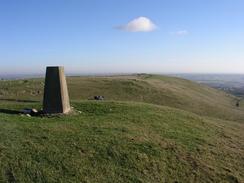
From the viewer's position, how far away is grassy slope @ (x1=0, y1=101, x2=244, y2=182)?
42.0ft

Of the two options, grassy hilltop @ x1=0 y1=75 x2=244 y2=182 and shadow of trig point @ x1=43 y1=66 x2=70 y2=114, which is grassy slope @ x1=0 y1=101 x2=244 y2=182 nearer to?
grassy hilltop @ x1=0 y1=75 x2=244 y2=182

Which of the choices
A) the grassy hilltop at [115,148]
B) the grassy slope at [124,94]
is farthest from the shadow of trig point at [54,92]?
the grassy slope at [124,94]

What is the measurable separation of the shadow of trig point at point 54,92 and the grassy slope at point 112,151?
1.03 m

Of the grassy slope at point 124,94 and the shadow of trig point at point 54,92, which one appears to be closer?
the shadow of trig point at point 54,92

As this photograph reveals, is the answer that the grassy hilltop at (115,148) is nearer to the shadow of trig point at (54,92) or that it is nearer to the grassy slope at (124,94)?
the shadow of trig point at (54,92)

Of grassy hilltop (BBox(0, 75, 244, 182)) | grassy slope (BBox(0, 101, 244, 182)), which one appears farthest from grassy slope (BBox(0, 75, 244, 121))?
grassy slope (BBox(0, 101, 244, 182))

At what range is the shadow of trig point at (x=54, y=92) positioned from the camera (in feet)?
64.5

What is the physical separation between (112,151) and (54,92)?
681cm

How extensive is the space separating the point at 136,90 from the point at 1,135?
33.3 metres

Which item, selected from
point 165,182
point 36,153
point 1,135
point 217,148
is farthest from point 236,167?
point 1,135

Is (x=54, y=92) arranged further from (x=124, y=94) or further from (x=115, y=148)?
(x=124, y=94)

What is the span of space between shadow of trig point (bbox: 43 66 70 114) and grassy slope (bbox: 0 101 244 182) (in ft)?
3.37

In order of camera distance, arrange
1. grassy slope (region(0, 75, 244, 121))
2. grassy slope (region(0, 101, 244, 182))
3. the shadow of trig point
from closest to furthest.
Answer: grassy slope (region(0, 101, 244, 182)) → the shadow of trig point → grassy slope (region(0, 75, 244, 121))

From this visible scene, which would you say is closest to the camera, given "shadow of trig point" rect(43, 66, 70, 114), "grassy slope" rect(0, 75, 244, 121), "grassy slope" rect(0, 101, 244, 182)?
"grassy slope" rect(0, 101, 244, 182)
